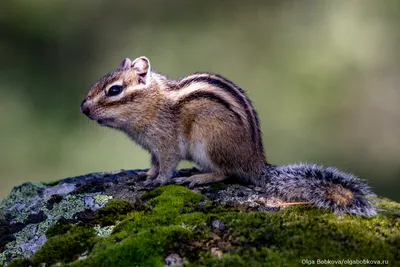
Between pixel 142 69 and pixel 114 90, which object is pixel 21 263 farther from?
pixel 142 69

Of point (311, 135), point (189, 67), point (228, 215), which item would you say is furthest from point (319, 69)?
point (228, 215)

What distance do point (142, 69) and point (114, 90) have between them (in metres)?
0.34

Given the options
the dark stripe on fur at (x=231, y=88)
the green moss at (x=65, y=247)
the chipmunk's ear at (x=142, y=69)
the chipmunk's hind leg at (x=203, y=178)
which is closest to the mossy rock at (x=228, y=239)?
the green moss at (x=65, y=247)

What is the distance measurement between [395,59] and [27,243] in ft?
32.6

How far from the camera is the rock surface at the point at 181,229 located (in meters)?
3.35

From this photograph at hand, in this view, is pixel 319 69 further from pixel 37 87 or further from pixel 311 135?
pixel 37 87

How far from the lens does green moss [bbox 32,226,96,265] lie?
3.61 m

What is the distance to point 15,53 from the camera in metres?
12.1

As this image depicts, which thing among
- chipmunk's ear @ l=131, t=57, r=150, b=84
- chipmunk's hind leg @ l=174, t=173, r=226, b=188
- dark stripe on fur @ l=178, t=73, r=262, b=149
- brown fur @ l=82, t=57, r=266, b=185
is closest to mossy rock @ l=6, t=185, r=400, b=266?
chipmunk's hind leg @ l=174, t=173, r=226, b=188

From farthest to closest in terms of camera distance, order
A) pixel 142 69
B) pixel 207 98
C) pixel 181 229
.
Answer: pixel 142 69 < pixel 207 98 < pixel 181 229

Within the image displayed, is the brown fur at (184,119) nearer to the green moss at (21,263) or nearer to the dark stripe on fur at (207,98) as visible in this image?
the dark stripe on fur at (207,98)

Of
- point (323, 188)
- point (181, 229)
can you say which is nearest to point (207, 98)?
point (323, 188)

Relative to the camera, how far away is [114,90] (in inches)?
203

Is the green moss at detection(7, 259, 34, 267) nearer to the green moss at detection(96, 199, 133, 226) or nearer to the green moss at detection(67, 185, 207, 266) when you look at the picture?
the green moss at detection(67, 185, 207, 266)
